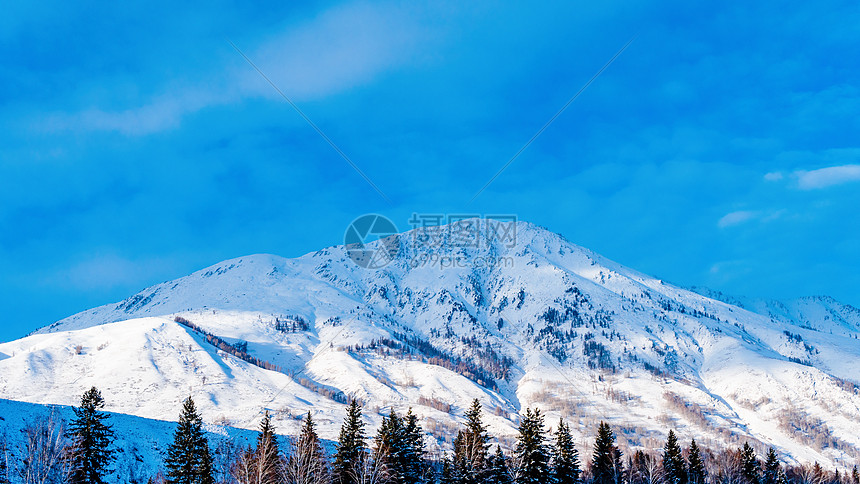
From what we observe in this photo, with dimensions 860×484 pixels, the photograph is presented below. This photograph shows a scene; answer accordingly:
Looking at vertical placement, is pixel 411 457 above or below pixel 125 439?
below

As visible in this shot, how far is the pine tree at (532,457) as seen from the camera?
76.7 m

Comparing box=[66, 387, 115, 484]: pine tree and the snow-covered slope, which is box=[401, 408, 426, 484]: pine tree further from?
box=[66, 387, 115, 484]: pine tree

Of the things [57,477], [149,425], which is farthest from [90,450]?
[149,425]

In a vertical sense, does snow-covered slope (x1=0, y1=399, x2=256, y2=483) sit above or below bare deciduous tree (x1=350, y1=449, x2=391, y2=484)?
above

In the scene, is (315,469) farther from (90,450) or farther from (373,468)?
(90,450)

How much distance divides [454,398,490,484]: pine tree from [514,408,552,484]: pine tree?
182 inches

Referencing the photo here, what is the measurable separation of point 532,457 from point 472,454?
7896mm

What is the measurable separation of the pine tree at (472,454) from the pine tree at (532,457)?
461 cm

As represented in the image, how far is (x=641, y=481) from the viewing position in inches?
4124

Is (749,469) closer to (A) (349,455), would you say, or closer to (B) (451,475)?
(B) (451,475)

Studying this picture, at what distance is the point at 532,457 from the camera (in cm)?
7694

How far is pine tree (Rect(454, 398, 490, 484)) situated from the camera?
72062 mm

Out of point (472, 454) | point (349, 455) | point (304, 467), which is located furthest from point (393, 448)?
point (304, 467)

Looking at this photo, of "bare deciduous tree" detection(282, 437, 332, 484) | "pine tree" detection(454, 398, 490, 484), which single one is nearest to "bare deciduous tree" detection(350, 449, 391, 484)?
"bare deciduous tree" detection(282, 437, 332, 484)
